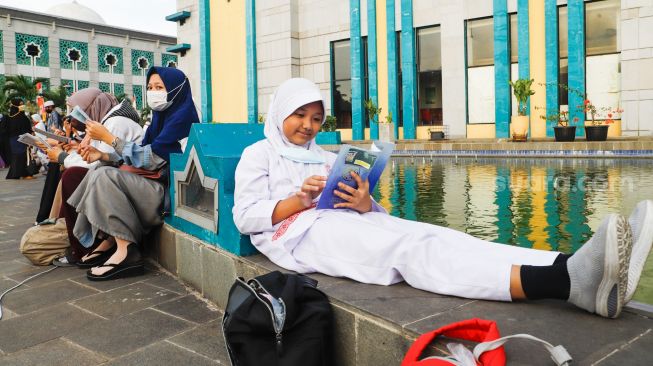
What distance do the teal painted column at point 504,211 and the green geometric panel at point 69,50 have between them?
37029mm

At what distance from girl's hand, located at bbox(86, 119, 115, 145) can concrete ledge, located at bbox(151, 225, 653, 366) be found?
2.14 metres

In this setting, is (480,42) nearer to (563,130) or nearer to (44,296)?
(563,130)

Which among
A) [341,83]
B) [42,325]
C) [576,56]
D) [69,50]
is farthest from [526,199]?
[69,50]

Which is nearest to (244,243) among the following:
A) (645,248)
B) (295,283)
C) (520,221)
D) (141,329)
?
(141,329)

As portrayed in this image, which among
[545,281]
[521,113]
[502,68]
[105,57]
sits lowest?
[545,281]

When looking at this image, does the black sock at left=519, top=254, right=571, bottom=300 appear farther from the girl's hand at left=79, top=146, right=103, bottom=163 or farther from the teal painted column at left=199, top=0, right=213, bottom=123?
the teal painted column at left=199, top=0, right=213, bottom=123

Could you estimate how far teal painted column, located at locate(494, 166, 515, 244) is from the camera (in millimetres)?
4254

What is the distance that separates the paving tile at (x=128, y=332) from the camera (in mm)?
2383

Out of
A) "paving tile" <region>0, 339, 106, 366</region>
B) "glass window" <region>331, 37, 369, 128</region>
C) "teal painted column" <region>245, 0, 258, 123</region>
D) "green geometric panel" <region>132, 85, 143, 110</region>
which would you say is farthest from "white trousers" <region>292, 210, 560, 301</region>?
"green geometric panel" <region>132, 85, 143, 110</region>

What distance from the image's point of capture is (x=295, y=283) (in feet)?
6.24

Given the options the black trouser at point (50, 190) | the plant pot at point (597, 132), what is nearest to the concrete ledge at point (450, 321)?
the black trouser at point (50, 190)

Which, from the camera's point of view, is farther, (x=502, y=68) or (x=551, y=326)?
(x=502, y=68)

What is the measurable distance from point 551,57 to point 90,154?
51.9 feet

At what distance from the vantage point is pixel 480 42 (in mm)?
18125
